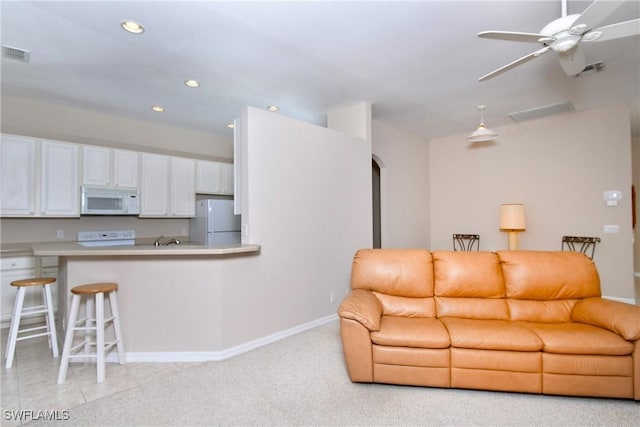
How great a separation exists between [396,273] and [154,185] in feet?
13.2

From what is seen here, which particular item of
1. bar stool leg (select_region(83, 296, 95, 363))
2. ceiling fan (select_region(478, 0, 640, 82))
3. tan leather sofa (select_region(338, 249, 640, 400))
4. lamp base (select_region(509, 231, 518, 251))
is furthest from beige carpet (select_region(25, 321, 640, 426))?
lamp base (select_region(509, 231, 518, 251))

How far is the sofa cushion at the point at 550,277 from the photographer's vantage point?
266 centimetres

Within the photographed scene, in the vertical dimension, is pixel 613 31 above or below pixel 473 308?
above

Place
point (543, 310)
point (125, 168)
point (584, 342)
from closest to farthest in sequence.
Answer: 1. point (584, 342)
2. point (543, 310)
3. point (125, 168)

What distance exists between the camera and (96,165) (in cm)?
443

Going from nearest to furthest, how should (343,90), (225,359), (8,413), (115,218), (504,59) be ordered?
(8,413)
(225,359)
(504,59)
(343,90)
(115,218)

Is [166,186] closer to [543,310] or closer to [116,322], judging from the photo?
[116,322]

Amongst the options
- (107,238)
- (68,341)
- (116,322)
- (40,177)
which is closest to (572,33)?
(116,322)

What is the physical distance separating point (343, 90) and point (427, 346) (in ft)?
9.78

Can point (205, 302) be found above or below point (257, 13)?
below

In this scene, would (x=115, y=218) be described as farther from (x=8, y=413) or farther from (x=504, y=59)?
(x=504, y=59)

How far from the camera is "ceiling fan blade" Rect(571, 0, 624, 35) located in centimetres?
168

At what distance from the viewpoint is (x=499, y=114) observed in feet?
16.0

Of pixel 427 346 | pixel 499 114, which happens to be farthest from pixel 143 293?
pixel 499 114
